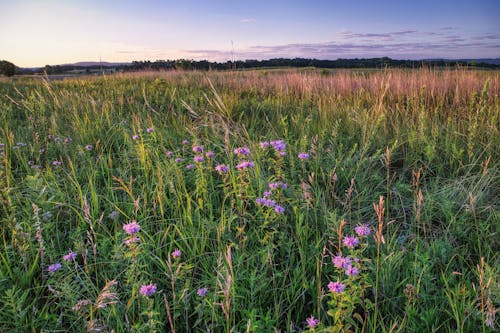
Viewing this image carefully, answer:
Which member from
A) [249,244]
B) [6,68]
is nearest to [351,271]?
[249,244]

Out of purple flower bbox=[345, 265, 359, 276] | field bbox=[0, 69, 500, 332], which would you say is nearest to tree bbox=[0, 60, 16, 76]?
field bbox=[0, 69, 500, 332]

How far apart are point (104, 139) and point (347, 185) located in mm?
2637

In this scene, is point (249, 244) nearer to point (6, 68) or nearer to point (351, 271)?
point (351, 271)

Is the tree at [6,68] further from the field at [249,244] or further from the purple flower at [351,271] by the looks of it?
the purple flower at [351,271]

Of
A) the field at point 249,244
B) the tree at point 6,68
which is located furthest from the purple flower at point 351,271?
the tree at point 6,68

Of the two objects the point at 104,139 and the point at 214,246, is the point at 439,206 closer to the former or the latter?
the point at 214,246

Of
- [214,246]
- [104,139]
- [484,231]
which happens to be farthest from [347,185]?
[104,139]

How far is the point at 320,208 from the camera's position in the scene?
233 centimetres

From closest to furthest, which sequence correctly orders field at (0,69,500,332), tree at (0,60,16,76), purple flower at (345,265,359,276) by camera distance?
1. purple flower at (345,265,359,276)
2. field at (0,69,500,332)
3. tree at (0,60,16,76)

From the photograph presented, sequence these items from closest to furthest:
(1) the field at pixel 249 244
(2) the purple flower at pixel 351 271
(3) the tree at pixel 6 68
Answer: (2) the purple flower at pixel 351 271
(1) the field at pixel 249 244
(3) the tree at pixel 6 68

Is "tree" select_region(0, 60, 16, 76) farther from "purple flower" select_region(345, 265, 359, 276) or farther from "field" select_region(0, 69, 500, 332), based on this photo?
"purple flower" select_region(345, 265, 359, 276)

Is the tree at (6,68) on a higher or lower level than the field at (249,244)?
higher

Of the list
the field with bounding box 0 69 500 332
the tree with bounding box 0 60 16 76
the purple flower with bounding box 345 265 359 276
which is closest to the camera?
the purple flower with bounding box 345 265 359 276

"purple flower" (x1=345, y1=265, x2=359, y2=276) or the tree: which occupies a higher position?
the tree
